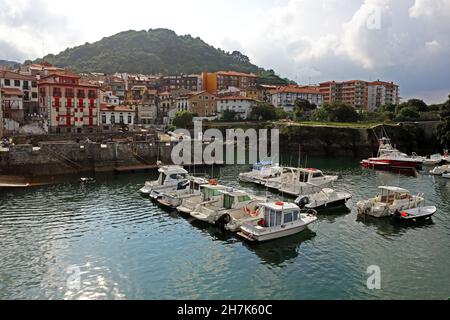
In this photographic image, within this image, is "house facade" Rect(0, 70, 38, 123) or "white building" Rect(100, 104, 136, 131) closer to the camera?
"house facade" Rect(0, 70, 38, 123)

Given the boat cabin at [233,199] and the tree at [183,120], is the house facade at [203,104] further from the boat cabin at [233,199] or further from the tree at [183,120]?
the boat cabin at [233,199]

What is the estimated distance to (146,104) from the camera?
102 metres

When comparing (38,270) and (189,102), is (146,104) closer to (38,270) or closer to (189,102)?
(189,102)

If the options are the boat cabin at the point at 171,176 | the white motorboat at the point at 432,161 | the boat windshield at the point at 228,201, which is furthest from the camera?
the white motorboat at the point at 432,161

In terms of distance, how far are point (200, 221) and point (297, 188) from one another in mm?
13104

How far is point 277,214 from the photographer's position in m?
26.5

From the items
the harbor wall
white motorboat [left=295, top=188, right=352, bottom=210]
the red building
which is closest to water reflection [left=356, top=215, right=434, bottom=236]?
white motorboat [left=295, top=188, right=352, bottom=210]

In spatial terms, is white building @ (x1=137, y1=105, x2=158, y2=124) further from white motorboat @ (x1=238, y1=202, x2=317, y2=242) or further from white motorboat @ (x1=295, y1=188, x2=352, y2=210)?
white motorboat @ (x1=238, y1=202, x2=317, y2=242)

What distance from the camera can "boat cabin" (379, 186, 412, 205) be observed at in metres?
32.6

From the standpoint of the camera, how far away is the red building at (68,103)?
6806 centimetres

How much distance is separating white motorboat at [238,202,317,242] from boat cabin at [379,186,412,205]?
9.30m

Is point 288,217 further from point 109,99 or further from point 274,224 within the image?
point 109,99

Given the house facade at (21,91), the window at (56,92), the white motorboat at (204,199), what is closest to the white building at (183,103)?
the house facade at (21,91)

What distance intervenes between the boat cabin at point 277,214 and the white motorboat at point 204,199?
6.26 metres
